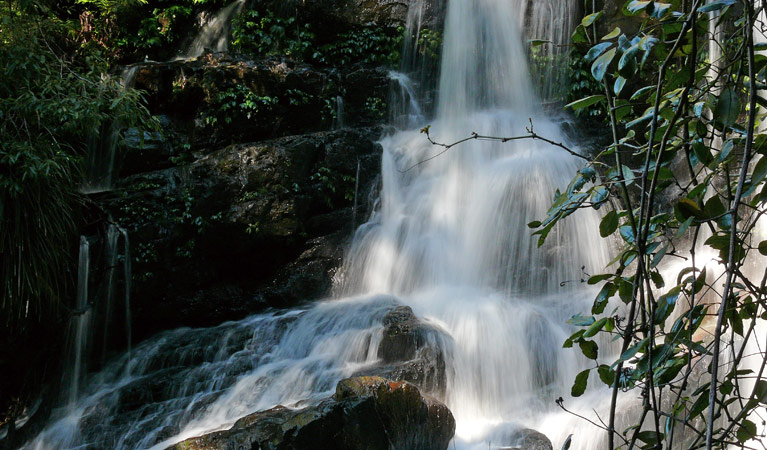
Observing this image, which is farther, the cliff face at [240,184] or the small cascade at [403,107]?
the small cascade at [403,107]

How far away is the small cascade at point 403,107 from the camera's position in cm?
1051

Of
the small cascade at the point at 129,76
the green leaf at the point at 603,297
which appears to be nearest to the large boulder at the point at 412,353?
the green leaf at the point at 603,297

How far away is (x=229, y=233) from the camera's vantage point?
8367 millimetres

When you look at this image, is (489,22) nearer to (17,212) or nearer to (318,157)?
(318,157)

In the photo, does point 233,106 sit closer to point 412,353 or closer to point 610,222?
point 412,353

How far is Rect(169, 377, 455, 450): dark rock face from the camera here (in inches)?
166

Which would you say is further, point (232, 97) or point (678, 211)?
point (232, 97)

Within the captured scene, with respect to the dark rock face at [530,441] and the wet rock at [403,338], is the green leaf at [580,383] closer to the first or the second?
the dark rock face at [530,441]

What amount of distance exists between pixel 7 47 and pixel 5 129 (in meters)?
0.98

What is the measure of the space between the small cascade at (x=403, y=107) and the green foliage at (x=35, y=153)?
4542 millimetres

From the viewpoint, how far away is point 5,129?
618 centimetres

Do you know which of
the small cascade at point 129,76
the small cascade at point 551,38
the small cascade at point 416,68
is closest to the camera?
the small cascade at point 129,76

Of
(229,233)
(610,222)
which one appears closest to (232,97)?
(229,233)

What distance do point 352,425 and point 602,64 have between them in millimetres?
3675
